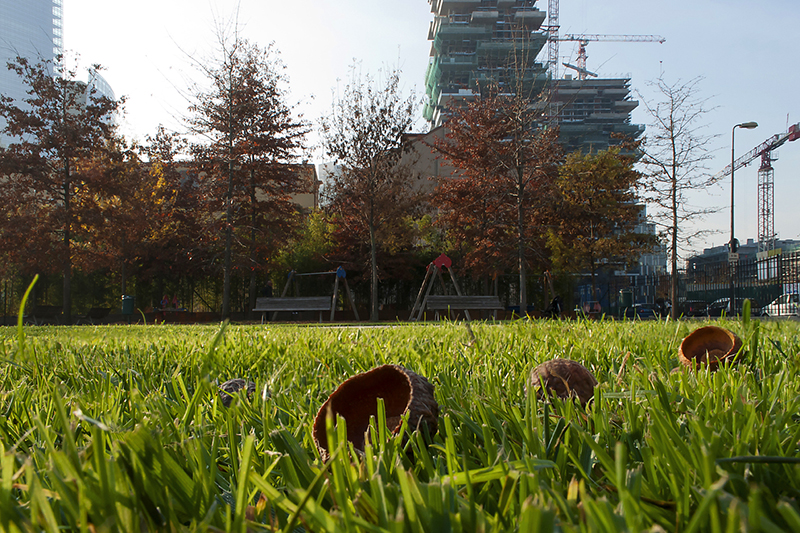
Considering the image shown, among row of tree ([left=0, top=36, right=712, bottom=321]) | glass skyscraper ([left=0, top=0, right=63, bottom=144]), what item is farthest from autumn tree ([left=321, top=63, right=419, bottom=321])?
glass skyscraper ([left=0, top=0, right=63, bottom=144])

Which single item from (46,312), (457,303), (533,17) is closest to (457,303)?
(457,303)

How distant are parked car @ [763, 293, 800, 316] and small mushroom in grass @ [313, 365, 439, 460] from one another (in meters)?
25.2

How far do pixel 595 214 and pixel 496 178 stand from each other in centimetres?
528

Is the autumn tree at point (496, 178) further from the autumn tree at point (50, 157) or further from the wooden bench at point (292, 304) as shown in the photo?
the autumn tree at point (50, 157)

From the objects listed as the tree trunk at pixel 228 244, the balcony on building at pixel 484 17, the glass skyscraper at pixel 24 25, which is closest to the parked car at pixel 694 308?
the tree trunk at pixel 228 244

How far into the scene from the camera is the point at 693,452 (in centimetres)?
63

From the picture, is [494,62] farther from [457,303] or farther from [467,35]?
[457,303]

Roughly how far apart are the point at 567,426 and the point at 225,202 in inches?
788

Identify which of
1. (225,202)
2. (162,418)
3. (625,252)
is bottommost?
(162,418)

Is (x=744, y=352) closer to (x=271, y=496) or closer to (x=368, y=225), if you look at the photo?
(x=271, y=496)

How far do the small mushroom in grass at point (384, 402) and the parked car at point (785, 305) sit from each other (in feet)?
82.6

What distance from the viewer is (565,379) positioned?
120 cm

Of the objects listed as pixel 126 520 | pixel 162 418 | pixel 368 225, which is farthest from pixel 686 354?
pixel 368 225

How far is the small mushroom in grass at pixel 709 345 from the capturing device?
1.70m
